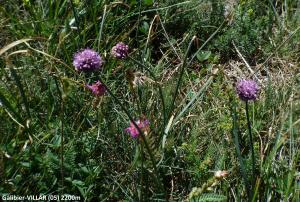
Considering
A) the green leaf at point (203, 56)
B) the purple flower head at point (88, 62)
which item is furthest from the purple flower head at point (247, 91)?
the green leaf at point (203, 56)

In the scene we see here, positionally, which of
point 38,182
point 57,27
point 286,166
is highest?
point 57,27

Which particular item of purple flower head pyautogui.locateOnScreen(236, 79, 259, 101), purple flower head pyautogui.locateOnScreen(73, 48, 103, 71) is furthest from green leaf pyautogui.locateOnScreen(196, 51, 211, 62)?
purple flower head pyautogui.locateOnScreen(73, 48, 103, 71)

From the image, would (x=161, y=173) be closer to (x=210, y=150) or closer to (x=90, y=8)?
(x=210, y=150)

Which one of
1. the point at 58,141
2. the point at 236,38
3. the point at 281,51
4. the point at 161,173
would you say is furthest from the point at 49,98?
the point at 281,51

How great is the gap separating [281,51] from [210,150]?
0.93 m

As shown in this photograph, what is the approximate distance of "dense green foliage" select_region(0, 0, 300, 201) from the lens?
5.35 feet

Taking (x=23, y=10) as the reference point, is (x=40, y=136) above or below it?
below

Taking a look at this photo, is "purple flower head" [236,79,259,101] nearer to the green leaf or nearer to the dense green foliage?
the dense green foliage

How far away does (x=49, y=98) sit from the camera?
1897mm

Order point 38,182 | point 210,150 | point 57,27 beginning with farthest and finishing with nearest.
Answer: point 57,27 < point 210,150 < point 38,182

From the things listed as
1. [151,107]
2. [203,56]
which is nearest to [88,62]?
[151,107]

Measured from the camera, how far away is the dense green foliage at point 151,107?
5.35 feet

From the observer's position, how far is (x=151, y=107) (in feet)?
6.60

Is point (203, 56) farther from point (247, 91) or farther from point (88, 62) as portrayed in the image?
point (88, 62)
